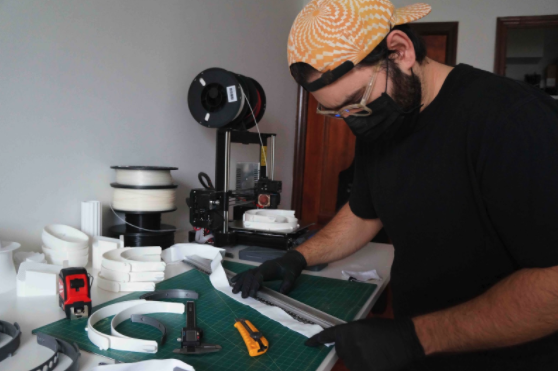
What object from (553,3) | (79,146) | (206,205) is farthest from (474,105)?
(553,3)

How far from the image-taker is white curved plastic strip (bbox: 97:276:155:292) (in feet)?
4.12

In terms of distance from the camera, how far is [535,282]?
0.85 meters

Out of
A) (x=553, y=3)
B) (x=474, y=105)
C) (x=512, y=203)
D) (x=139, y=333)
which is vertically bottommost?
(x=139, y=333)

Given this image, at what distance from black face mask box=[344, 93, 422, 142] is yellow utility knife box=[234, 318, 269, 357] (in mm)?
572

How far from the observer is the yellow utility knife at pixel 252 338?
0.90 meters

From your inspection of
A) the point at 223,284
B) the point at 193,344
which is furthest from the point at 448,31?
the point at 193,344

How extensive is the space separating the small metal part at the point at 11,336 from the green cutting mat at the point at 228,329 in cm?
5

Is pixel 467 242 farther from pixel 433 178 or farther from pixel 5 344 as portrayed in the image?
pixel 5 344

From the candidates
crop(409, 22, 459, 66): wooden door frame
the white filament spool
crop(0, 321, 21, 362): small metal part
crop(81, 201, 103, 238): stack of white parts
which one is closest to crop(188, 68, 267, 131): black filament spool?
the white filament spool

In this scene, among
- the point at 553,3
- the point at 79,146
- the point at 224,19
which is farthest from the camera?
the point at 553,3

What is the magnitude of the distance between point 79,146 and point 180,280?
72 cm

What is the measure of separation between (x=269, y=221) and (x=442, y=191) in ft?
3.04

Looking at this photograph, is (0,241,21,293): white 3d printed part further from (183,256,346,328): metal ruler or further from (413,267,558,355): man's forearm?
(413,267,558,355): man's forearm

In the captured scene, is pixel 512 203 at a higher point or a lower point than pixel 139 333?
higher
